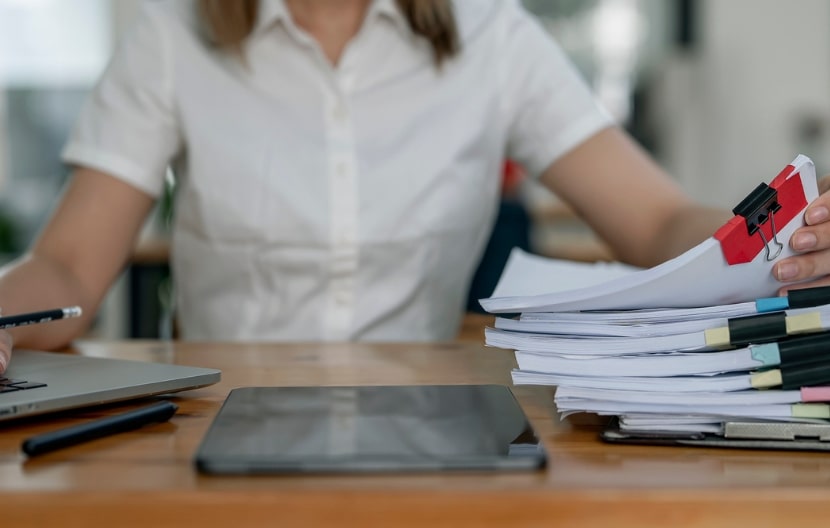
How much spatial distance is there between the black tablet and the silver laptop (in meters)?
0.05

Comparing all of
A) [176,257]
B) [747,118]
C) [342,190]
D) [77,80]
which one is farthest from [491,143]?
[77,80]

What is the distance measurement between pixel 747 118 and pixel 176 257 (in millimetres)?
2982

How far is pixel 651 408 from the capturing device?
50 centimetres

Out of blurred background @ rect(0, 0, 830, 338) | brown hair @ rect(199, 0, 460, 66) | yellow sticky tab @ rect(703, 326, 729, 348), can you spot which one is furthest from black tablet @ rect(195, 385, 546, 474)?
blurred background @ rect(0, 0, 830, 338)

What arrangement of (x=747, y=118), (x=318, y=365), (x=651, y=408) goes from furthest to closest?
(x=747, y=118), (x=318, y=365), (x=651, y=408)

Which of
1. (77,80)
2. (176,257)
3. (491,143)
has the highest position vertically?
(77,80)

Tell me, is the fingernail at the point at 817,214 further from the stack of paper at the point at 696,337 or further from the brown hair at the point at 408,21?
the brown hair at the point at 408,21

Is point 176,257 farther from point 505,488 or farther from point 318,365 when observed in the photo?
point 505,488

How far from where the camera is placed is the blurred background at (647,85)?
3611 mm

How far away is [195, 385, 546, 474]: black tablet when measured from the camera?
0.42 metres

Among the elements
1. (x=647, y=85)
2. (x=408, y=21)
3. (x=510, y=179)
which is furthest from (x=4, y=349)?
(x=647, y=85)

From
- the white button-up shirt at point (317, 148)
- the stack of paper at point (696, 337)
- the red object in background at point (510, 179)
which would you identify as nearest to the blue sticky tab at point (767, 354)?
the stack of paper at point (696, 337)

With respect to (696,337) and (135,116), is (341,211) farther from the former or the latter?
(696,337)

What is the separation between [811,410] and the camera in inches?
19.3
